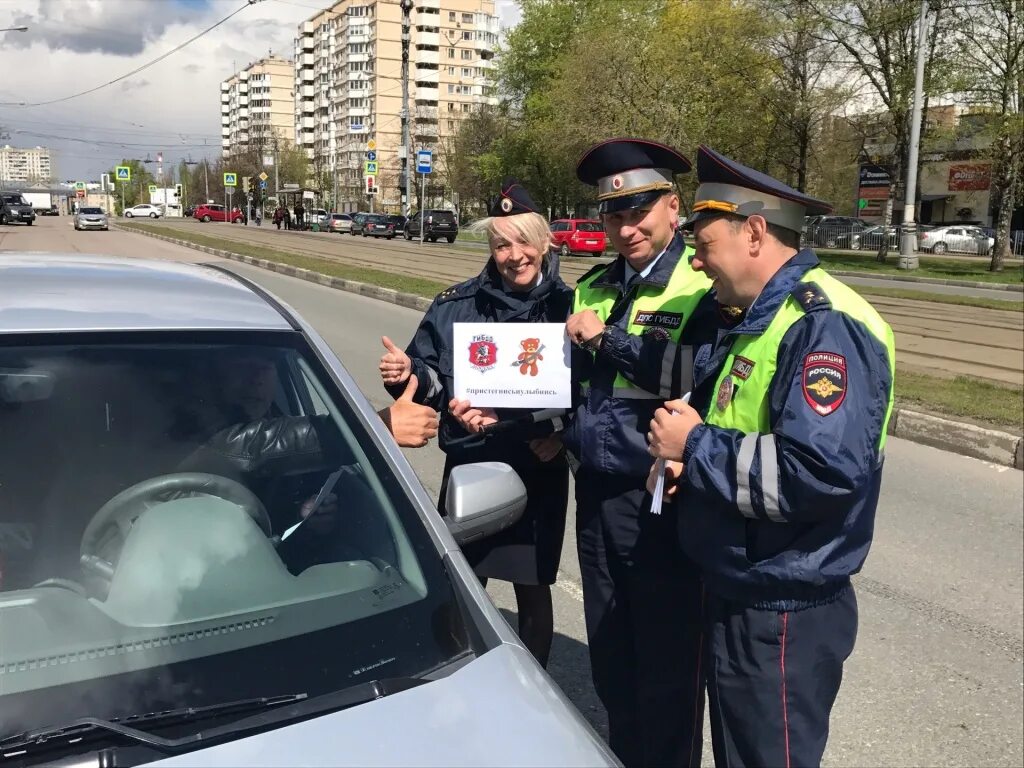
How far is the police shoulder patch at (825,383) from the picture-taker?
5.79 ft

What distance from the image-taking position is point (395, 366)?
2.94 meters

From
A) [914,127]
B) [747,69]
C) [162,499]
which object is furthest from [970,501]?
[747,69]

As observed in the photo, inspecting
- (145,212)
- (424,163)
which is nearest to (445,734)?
(424,163)

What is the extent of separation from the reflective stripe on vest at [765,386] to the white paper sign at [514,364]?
2.74 feet

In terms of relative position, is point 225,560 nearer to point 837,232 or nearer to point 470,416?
point 470,416

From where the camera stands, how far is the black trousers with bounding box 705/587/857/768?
197cm

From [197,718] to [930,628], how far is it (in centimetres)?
339

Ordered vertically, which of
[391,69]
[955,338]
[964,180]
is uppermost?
[391,69]

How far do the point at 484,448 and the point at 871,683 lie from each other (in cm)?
180

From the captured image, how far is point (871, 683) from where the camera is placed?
3402 millimetres

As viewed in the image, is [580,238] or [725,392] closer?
[725,392]

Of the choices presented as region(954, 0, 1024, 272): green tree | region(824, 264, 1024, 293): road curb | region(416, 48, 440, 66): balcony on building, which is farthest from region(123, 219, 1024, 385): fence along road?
region(416, 48, 440, 66): balcony on building

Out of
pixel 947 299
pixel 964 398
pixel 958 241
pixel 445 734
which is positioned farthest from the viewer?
pixel 958 241

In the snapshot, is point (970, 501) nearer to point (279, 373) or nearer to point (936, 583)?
point (936, 583)
